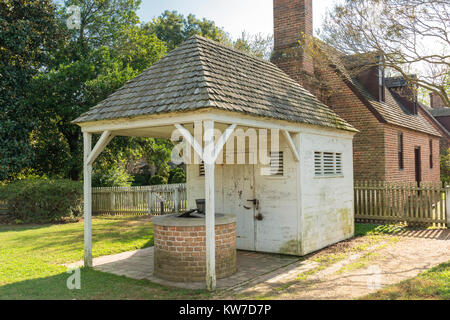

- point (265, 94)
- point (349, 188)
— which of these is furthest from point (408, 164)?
point (265, 94)

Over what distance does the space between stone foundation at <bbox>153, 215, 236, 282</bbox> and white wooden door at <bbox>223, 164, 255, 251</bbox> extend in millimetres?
2160

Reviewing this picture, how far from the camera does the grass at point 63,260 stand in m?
6.29

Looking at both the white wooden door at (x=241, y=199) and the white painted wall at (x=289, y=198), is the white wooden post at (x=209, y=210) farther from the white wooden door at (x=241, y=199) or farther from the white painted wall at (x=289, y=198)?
the white wooden door at (x=241, y=199)

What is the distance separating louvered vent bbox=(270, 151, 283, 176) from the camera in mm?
9383

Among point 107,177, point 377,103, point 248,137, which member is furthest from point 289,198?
point 107,177

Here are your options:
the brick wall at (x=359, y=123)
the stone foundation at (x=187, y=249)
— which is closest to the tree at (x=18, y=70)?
the stone foundation at (x=187, y=249)

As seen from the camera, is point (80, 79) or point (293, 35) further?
point (80, 79)

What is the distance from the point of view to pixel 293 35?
14.6m

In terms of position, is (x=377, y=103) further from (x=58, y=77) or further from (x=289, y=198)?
(x=58, y=77)

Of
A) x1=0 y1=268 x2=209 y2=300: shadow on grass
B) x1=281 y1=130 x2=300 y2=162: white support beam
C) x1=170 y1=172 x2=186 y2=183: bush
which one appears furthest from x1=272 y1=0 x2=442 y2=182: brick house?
x1=170 y1=172 x2=186 y2=183: bush

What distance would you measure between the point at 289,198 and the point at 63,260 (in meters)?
5.59

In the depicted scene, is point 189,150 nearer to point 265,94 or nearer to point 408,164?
point 265,94

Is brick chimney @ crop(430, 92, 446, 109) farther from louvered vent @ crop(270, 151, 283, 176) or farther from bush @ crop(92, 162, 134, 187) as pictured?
louvered vent @ crop(270, 151, 283, 176)

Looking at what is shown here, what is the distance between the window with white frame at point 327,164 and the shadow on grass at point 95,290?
16.4ft
